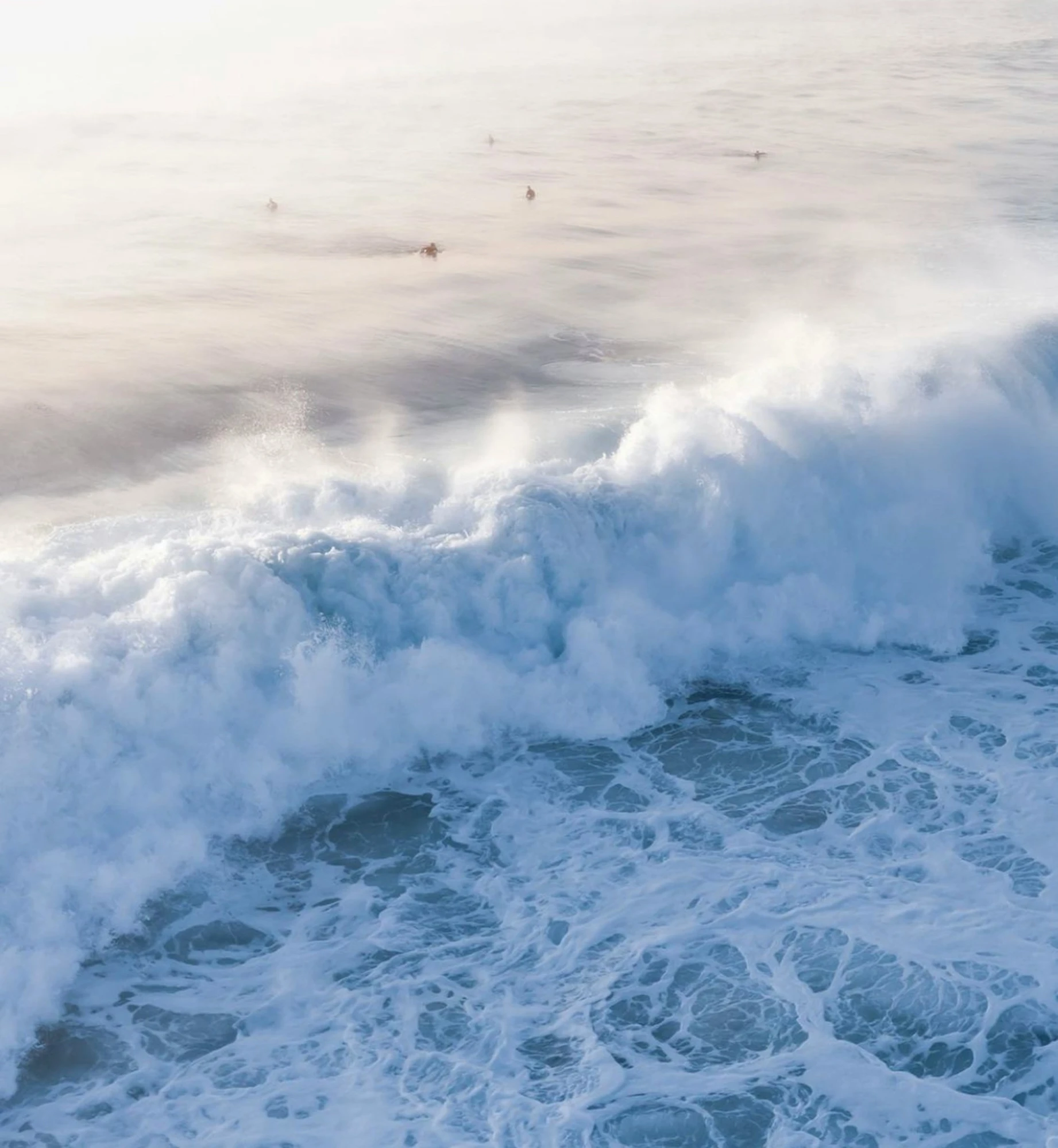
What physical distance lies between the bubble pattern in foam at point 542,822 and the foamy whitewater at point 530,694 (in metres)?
0.04

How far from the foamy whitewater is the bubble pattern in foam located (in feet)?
0.14

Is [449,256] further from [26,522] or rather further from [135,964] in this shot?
[135,964]

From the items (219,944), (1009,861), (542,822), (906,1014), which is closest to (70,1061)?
(219,944)

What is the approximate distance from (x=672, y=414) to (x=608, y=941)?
8274 millimetres

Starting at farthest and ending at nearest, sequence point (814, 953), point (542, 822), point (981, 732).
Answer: point (981, 732)
point (542, 822)
point (814, 953)

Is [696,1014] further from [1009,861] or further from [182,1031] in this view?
[182,1031]

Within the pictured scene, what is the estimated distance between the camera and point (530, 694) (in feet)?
45.2

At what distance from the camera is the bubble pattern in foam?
30.6ft

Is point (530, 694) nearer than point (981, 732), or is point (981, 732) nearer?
point (981, 732)

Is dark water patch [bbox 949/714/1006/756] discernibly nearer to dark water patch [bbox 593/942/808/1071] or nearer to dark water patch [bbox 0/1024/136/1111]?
dark water patch [bbox 593/942/808/1071]

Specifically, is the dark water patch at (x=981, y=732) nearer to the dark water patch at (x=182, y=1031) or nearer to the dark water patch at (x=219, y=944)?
the dark water patch at (x=219, y=944)

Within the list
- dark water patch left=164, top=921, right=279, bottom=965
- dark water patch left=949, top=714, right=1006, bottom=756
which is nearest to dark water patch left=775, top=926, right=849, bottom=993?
dark water patch left=949, top=714, right=1006, bottom=756

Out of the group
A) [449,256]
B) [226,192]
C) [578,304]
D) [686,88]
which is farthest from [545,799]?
[686,88]

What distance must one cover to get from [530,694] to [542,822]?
6.52 ft
